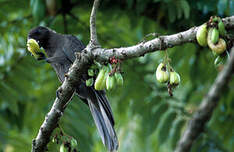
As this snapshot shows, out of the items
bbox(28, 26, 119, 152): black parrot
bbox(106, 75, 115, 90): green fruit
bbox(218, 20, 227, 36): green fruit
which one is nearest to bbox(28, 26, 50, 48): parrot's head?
bbox(28, 26, 119, 152): black parrot

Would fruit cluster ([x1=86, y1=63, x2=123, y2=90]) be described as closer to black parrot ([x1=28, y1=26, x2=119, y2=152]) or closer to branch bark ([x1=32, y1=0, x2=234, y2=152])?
branch bark ([x1=32, y1=0, x2=234, y2=152])

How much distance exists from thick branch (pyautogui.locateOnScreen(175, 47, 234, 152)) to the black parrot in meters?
1.81

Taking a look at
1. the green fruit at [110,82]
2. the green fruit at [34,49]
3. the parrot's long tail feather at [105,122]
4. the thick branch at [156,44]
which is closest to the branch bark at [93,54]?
the thick branch at [156,44]

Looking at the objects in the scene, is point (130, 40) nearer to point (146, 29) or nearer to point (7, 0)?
point (146, 29)

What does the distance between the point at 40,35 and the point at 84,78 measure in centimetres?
130

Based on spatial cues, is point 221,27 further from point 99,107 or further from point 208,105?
point 99,107

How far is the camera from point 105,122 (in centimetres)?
408

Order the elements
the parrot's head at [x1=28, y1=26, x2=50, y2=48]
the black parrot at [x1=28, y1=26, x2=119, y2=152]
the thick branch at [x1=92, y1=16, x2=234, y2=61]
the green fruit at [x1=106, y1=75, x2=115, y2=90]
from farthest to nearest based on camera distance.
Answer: the parrot's head at [x1=28, y1=26, x2=50, y2=48], the black parrot at [x1=28, y1=26, x2=119, y2=152], the green fruit at [x1=106, y1=75, x2=115, y2=90], the thick branch at [x1=92, y1=16, x2=234, y2=61]

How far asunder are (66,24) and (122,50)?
2863 millimetres

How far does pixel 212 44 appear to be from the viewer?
Answer: 243 centimetres

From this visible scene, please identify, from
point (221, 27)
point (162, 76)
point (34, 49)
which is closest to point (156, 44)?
point (162, 76)

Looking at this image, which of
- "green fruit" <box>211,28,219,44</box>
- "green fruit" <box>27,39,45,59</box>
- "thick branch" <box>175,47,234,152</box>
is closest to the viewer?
"thick branch" <box>175,47,234,152</box>

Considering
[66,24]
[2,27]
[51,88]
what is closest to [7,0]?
[2,27]

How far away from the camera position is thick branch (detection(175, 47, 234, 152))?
181 cm
